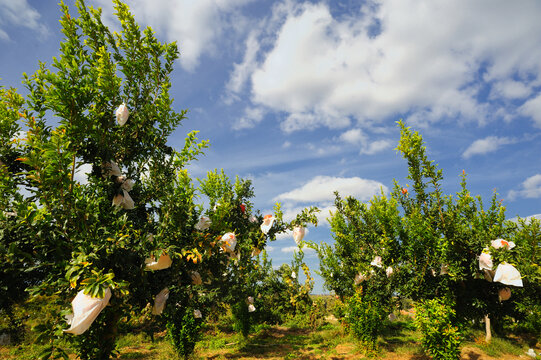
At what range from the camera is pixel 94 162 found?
5.04 metres

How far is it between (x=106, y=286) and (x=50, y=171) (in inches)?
69.2

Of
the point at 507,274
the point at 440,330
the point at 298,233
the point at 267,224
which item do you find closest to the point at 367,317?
the point at 440,330

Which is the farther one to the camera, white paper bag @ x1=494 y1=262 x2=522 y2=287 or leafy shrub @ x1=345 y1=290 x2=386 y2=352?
leafy shrub @ x1=345 y1=290 x2=386 y2=352

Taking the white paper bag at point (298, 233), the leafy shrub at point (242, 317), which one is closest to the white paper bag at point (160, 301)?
the white paper bag at point (298, 233)

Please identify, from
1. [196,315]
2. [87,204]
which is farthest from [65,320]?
[196,315]

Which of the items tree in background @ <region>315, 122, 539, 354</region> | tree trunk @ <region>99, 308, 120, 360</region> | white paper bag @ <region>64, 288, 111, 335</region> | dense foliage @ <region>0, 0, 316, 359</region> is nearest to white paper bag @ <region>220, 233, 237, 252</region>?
dense foliage @ <region>0, 0, 316, 359</region>

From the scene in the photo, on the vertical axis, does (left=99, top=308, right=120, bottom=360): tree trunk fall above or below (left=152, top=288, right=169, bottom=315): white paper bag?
below

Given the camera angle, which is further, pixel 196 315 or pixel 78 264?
pixel 196 315

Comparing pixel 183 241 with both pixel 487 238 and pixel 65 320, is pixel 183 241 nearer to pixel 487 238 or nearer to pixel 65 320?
pixel 65 320

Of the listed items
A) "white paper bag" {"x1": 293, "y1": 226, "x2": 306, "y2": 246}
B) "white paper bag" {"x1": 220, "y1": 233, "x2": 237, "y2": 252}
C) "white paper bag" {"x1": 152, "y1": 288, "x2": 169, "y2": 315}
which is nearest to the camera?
"white paper bag" {"x1": 152, "y1": 288, "x2": 169, "y2": 315}

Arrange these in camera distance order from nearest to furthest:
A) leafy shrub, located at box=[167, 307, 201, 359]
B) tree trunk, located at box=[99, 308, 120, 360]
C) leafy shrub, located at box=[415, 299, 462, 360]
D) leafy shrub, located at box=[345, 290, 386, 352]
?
1. tree trunk, located at box=[99, 308, 120, 360]
2. leafy shrub, located at box=[415, 299, 462, 360]
3. leafy shrub, located at box=[167, 307, 201, 359]
4. leafy shrub, located at box=[345, 290, 386, 352]

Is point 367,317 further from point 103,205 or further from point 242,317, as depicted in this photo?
point 103,205

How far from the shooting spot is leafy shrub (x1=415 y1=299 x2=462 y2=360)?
7.19 meters

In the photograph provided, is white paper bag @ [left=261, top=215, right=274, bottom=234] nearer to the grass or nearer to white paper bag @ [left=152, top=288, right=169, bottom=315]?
white paper bag @ [left=152, top=288, right=169, bottom=315]
